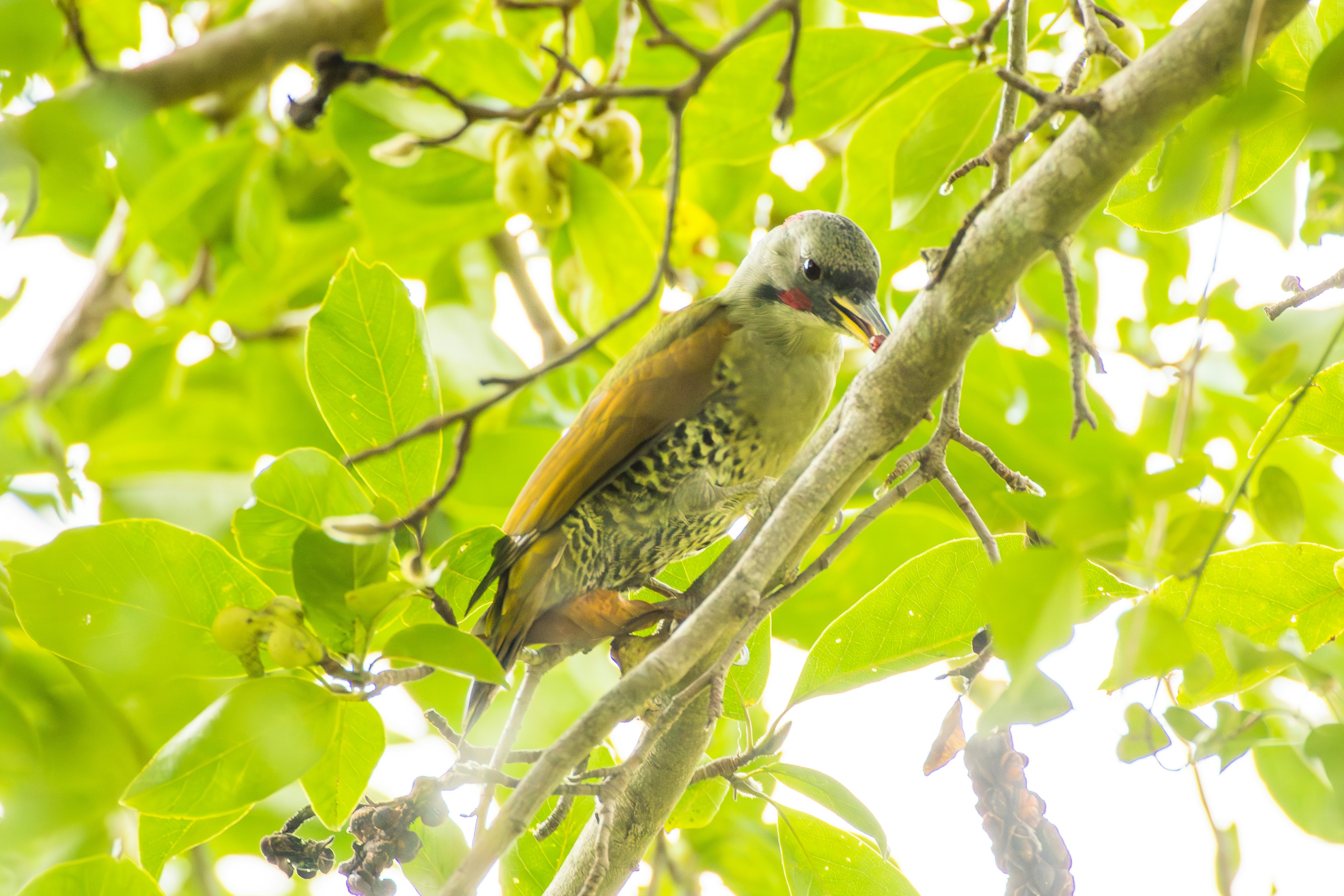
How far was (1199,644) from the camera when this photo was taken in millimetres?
1215

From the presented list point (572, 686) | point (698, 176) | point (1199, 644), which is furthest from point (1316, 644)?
point (698, 176)

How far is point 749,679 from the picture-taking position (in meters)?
1.72

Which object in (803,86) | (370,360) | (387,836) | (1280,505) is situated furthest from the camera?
(803,86)

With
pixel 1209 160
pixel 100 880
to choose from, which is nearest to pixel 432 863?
pixel 100 880

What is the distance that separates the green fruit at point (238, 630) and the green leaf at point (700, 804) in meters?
0.81

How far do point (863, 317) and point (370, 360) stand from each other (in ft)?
3.58

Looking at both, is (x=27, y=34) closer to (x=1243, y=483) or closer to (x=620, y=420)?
(x=620, y=420)

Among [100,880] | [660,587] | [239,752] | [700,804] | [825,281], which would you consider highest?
[825,281]

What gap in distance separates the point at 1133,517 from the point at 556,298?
1.89 meters

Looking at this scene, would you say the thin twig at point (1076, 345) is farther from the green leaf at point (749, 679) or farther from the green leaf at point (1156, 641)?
the green leaf at point (749, 679)

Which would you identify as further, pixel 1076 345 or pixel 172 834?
pixel 172 834

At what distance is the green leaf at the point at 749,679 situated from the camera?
→ 171 cm

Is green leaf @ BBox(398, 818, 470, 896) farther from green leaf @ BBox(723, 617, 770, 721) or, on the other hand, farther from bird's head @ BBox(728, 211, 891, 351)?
bird's head @ BBox(728, 211, 891, 351)

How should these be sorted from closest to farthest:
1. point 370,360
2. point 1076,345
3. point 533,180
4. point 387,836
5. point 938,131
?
point 1076,345 → point 387,836 → point 370,360 → point 938,131 → point 533,180
